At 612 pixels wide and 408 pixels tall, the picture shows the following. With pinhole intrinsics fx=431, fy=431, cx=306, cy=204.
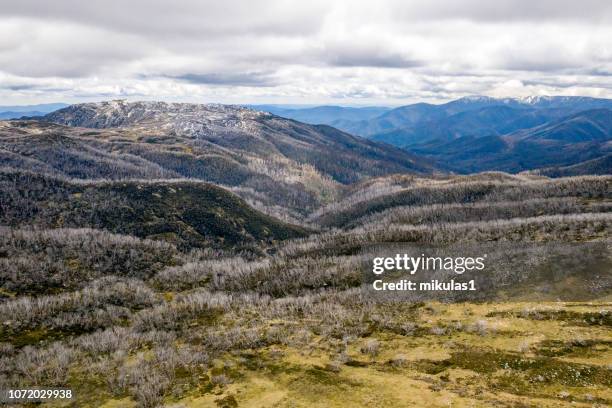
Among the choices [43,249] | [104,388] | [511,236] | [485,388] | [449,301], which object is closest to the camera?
[485,388]

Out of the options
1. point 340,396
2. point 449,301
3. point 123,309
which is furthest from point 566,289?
point 123,309

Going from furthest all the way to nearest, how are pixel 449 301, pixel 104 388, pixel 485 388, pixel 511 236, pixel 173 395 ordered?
pixel 511 236 < pixel 449 301 < pixel 104 388 < pixel 173 395 < pixel 485 388

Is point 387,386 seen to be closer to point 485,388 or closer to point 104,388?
point 485,388

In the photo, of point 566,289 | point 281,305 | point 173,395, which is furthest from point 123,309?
point 566,289

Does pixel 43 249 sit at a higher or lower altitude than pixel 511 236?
lower

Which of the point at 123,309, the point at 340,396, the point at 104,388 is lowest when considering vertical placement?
the point at 123,309

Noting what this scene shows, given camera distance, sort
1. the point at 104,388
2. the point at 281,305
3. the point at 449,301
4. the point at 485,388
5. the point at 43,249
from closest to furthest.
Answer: the point at 485,388, the point at 104,388, the point at 449,301, the point at 281,305, the point at 43,249

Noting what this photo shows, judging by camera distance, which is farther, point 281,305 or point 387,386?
point 281,305

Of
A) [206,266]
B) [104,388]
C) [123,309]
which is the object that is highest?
[104,388]

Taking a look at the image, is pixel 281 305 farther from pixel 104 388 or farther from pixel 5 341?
pixel 5 341
